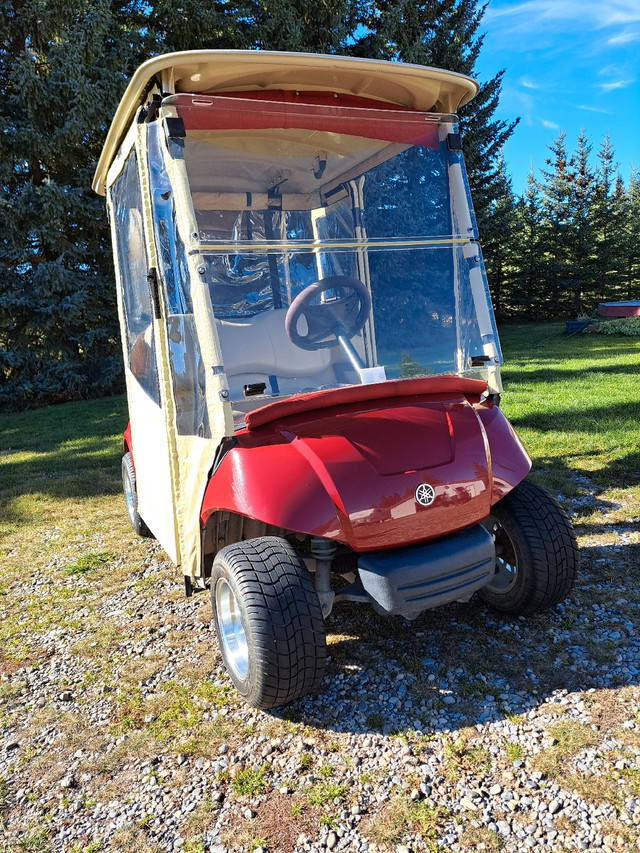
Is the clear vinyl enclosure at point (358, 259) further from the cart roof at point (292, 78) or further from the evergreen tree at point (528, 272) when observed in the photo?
the evergreen tree at point (528, 272)

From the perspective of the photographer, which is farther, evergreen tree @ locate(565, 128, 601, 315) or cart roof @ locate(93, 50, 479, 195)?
evergreen tree @ locate(565, 128, 601, 315)

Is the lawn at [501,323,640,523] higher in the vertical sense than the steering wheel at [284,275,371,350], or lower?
lower

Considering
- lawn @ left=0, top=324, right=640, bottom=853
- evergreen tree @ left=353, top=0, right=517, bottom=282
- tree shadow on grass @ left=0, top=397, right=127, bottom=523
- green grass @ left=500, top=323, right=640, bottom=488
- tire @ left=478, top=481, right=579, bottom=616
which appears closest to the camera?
lawn @ left=0, top=324, right=640, bottom=853

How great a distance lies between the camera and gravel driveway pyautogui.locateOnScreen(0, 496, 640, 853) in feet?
6.77

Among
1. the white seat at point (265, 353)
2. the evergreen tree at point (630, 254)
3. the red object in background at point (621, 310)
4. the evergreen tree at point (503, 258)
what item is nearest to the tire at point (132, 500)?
the white seat at point (265, 353)

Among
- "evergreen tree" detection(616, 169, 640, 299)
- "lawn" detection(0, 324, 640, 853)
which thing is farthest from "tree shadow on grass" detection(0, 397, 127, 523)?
"evergreen tree" detection(616, 169, 640, 299)

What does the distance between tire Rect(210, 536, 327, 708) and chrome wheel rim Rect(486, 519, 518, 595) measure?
3.40 feet

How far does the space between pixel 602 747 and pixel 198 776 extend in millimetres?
1431

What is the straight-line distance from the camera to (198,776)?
2.34 meters

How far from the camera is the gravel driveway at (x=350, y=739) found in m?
2.06

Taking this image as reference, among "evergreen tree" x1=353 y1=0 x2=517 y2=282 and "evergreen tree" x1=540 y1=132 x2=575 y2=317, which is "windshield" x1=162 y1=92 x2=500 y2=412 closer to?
"evergreen tree" x1=353 y1=0 x2=517 y2=282

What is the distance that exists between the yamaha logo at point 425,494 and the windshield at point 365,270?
→ 2.35ft

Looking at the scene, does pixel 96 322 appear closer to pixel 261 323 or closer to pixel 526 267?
pixel 261 323

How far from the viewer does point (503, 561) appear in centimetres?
312
